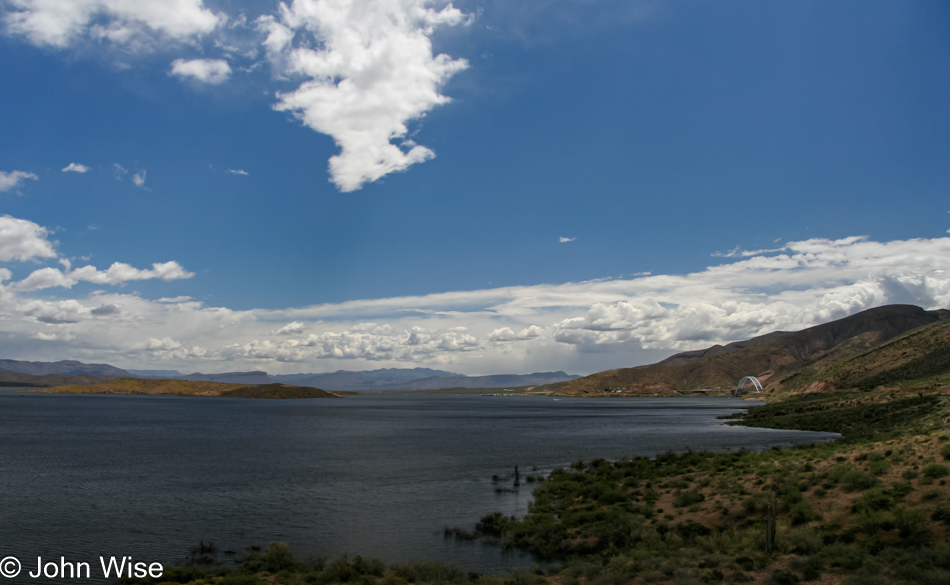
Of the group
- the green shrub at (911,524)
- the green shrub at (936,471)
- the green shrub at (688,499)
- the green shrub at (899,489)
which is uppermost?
the green shrub at (936,471)

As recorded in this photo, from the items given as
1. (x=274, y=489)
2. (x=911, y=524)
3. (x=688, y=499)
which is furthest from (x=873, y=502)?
(x=274, y=489)

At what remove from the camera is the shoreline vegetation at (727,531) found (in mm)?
17031

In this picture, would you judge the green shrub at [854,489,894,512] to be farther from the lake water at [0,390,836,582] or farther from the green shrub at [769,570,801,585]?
the lake water at [0,390,836,582]

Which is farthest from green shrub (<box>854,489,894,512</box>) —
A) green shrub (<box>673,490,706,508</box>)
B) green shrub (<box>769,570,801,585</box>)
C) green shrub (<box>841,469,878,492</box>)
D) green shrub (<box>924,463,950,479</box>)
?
green shrub (<box>769,570,801,585</box>)

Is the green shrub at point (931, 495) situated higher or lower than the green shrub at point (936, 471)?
lower

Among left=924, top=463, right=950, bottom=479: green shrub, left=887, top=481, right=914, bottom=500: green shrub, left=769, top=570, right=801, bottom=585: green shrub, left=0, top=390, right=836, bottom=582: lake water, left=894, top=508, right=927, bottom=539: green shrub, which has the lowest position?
left=0, top=390, right=836, bottom=582: lake water

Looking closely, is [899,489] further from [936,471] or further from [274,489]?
[274,489]

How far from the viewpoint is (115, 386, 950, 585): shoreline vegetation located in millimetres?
17031

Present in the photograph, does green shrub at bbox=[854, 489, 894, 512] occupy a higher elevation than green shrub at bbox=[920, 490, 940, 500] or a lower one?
lower

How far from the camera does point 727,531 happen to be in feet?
73.4

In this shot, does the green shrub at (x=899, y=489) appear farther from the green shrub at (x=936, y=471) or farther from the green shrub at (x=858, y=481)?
the green shrub at (x=936, y=471)

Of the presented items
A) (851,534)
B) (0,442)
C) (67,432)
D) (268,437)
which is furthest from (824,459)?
(67,432)

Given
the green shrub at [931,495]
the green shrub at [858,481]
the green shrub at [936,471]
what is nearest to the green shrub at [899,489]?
the green shrub at [931,495]

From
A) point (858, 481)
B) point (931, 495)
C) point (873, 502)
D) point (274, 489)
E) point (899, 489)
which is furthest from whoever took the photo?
point (274, 489)
